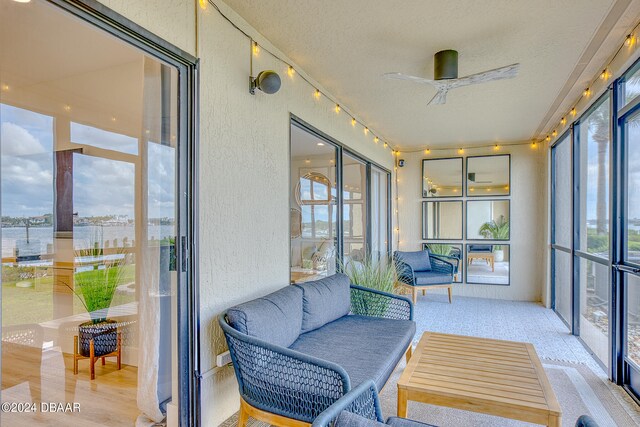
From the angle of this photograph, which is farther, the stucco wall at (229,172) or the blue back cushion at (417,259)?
the blue back cushion at (417,259)

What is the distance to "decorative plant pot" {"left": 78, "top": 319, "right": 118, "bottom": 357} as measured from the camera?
250 centimetres

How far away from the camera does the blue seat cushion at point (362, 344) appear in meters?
2.12

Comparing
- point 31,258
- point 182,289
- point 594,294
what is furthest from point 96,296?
point 594,294

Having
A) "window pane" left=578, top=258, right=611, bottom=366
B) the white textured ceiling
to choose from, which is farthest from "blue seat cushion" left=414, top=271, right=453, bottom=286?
the white textured ceiling

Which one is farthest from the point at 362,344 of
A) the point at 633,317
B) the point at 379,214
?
the point at 379,214

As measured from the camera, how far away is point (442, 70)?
9.87ft

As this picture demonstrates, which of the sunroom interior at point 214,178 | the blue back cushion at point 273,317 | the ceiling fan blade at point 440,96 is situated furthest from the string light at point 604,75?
the blue back cushion at point 273,317

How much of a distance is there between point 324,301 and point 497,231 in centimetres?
479

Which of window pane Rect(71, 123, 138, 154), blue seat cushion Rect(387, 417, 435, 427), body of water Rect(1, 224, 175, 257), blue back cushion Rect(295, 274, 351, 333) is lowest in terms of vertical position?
blue seat cushion Rect(387, 417, 435, 427)

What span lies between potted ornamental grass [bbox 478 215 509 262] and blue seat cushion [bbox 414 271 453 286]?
1.26 metres

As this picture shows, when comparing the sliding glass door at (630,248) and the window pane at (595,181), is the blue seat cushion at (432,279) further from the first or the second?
the sliding glass door at (630,248)

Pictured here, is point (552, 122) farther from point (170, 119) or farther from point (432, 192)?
point (170, 119)

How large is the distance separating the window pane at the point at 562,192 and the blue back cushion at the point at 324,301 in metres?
3.21

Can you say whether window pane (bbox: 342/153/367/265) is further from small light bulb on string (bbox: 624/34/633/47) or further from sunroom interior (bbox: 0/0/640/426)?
small light bulb on string (bbox: 624/34/633/47)
